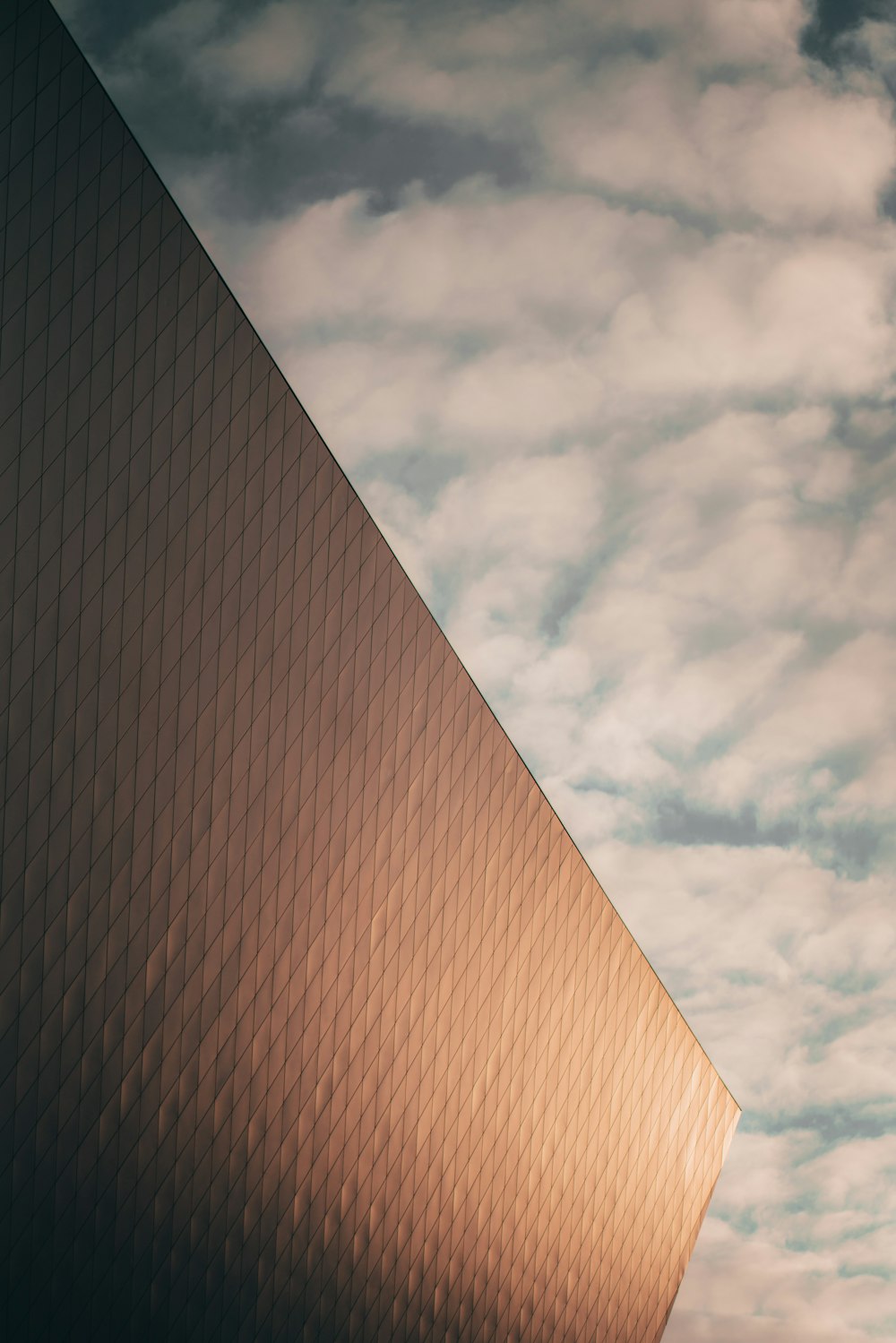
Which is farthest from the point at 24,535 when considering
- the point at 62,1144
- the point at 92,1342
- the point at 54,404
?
the point at 92,1342

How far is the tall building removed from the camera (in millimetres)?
19266

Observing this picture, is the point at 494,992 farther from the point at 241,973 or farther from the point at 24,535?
the point at 24,535

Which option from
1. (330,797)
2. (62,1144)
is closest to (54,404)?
(330,797)

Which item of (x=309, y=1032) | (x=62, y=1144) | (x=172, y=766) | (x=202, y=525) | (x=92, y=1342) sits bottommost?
(x=92, y=1342)

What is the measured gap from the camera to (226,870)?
21578 mm

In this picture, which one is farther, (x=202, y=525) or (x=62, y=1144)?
(x=202, y=525)

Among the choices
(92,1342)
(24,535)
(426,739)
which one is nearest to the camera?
(24,535)

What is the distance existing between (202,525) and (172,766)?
442cm

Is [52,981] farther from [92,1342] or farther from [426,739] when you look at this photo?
[426,739]

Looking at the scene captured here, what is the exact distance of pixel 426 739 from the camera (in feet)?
80.9

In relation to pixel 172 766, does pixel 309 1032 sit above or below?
below

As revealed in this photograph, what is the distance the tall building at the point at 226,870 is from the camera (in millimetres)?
19266

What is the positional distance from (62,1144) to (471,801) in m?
10.6

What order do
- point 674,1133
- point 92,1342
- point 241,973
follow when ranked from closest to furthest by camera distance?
point 92,1342 → point 241,973 → point 674,1133
